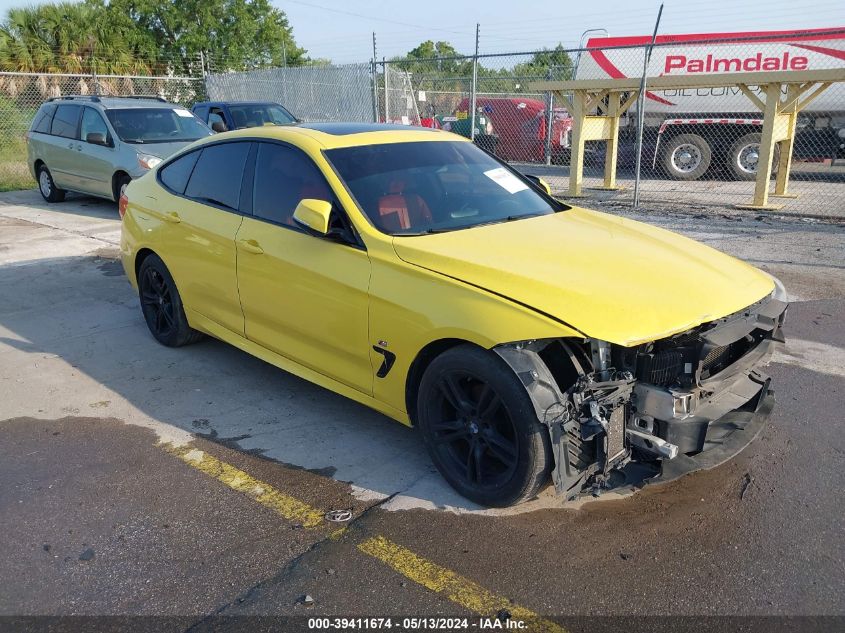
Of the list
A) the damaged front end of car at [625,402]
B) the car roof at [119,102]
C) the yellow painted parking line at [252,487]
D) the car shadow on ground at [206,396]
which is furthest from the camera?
the car roof at [119,102]

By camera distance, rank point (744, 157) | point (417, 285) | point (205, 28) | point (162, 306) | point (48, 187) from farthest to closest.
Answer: point (205, 28), point (744, 157), point (48, 187), point (162, 306), point (417, 285)

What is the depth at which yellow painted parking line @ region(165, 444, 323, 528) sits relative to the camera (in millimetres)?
3426

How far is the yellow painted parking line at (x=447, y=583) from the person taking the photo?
2.76 meters

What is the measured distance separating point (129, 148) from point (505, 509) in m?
9.46

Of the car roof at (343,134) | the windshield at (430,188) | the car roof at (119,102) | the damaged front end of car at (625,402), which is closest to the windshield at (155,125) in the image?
the car roof at (119,102)

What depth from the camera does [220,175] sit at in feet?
16.0

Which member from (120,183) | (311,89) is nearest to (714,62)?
(311,89)

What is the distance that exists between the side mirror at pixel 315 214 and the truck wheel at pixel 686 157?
12.5 metres

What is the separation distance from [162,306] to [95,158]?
22.7ft

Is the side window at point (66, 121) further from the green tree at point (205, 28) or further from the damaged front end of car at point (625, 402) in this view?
the green tree at point (205, 28)

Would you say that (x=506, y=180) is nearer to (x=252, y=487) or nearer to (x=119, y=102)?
(x=252, y=487)

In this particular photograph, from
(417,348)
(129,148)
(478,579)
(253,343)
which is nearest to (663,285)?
(417,348)

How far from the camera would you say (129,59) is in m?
29.1

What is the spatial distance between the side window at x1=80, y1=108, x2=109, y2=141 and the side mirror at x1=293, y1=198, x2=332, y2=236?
8.65 meters
